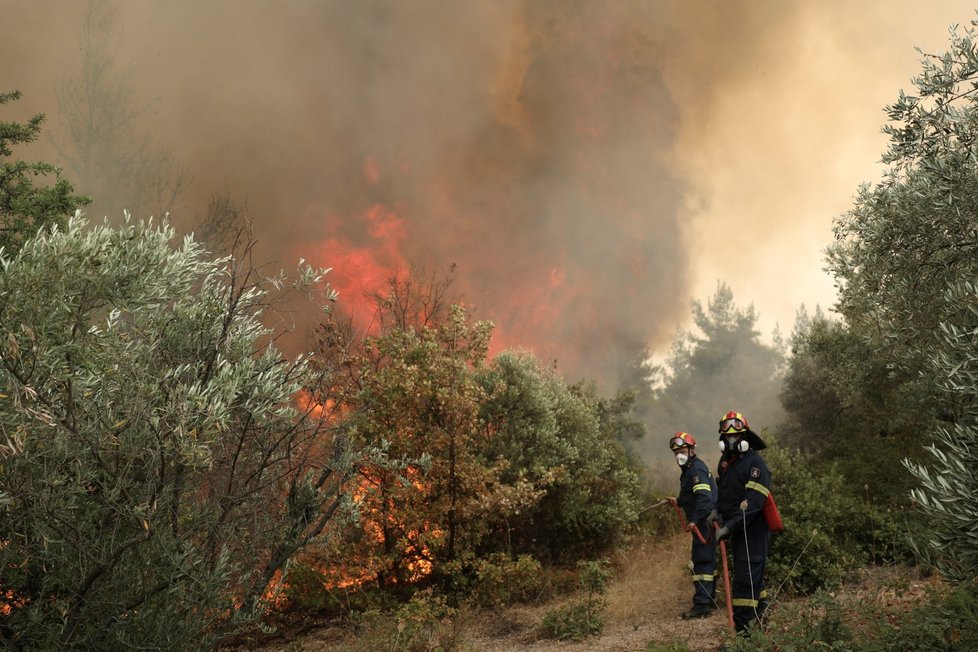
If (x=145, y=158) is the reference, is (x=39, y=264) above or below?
below

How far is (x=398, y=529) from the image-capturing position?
13.0m

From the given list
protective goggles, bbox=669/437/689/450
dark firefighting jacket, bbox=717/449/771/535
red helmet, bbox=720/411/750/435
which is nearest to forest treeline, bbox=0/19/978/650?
dark firefighting jacket, bbox=717/449/771/535

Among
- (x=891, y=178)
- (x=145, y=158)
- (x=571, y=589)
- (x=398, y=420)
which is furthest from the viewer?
(x=145, y=158)

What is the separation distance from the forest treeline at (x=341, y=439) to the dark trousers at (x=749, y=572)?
1.70ft

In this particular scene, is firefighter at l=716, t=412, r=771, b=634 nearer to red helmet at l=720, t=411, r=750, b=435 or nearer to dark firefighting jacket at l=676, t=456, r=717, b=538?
red helmet at l=720, t=411, r=750, b=435

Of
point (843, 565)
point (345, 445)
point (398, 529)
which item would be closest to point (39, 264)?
point (345, 445)

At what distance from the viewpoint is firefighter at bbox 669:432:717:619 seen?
33.8ft

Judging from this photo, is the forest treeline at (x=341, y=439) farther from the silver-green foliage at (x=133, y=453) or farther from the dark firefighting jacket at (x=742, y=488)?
the dark firefighting jacket at (x=742, y=488)

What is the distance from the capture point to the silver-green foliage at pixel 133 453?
541 centimetres

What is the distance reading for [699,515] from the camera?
34.8 ft

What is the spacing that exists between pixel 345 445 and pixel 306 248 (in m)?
31.6

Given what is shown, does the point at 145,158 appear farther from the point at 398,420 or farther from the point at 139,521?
the point at 139,521

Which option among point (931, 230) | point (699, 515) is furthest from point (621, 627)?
point (931, 230)

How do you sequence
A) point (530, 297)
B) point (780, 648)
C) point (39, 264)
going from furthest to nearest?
1. point (530, 297)
2. point (780, 648)
3. point (39, 264)
